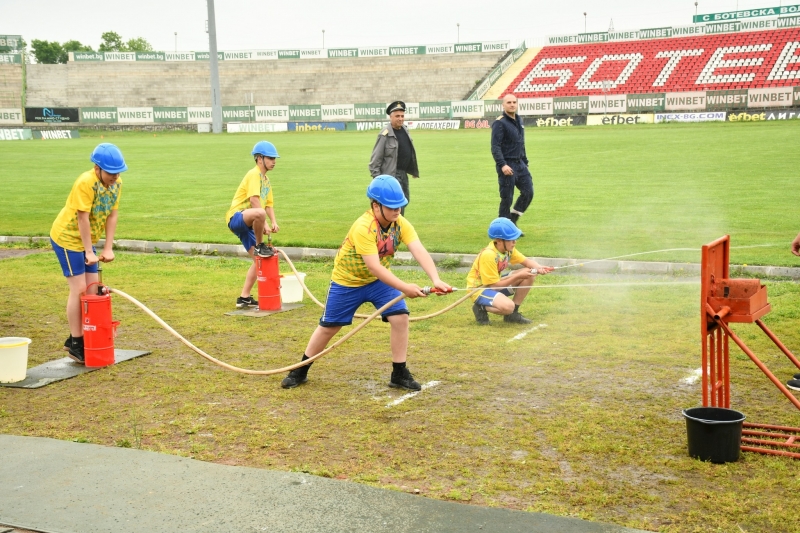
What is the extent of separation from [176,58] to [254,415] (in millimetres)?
77743

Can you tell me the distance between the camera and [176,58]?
257 ft

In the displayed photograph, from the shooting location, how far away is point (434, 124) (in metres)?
55.6

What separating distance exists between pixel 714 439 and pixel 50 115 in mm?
67056

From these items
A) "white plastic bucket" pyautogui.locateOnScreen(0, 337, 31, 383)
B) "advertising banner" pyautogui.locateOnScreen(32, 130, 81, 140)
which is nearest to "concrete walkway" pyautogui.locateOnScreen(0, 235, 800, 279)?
"white plastic bucket" pyautogui.locateOnScreen(0, 337, 31, 383)

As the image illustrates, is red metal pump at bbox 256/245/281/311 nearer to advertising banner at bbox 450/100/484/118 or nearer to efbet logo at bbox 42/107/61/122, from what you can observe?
advertising banner at bbox 450/100/484/118

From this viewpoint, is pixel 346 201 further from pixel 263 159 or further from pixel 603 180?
pixel 263 159

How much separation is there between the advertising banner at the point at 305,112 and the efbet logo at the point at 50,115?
60.2ft

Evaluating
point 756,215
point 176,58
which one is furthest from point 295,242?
point 176,58

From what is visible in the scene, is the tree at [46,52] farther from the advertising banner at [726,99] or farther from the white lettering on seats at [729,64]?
the advertising banner at [726,99]

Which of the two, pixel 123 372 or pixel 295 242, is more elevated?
pixel 295 242

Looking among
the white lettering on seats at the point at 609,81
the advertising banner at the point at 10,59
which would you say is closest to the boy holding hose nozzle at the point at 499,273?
the white lettering on seats at the point at 609,81

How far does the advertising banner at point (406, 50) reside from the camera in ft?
246

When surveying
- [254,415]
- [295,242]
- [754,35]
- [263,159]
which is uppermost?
[754,35]

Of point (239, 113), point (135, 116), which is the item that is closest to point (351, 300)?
point (239, 113)
